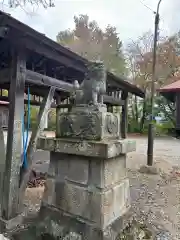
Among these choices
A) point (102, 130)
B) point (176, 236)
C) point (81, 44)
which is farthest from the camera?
point (81, 44)

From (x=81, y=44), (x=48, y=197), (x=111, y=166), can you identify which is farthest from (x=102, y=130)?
(x=81, y=44)

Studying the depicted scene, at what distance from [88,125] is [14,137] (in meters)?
1.47

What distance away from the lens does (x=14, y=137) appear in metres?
3.21

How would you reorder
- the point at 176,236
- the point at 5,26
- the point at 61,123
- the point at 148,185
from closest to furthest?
the point at 61,123 → the point at 5,26 → the point at 176,236 → the point at 148,185

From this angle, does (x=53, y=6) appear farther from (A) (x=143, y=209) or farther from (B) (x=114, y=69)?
(B) (x=114, y=69)

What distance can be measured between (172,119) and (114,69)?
24.2ft

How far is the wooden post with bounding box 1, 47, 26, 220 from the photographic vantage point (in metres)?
3.15

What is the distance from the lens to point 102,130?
7.34 feet

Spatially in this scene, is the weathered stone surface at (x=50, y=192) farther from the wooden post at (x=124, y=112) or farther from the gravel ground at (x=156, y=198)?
the wooden post at (x=124, y=112)

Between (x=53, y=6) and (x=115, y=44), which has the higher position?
(x=115, y=44)

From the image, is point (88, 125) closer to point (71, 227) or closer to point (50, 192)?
point (50, 192)

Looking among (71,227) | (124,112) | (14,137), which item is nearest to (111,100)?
(124,112)

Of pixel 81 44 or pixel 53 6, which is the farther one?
pixel 81 44

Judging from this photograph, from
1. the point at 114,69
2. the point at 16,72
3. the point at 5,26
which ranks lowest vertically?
the point at 16,72
